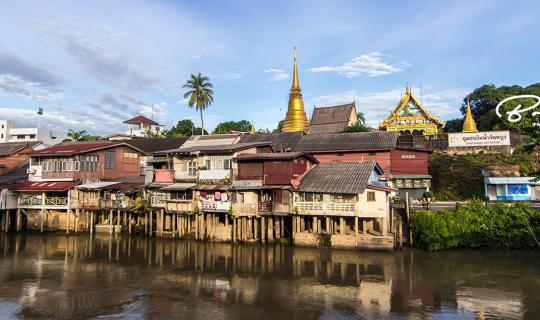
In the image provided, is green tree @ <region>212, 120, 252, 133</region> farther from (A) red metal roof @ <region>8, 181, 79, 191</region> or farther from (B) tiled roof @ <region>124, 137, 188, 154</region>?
(A) red metal roof @ <region>8, 181, 79, 191</region>

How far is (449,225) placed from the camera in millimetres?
28938

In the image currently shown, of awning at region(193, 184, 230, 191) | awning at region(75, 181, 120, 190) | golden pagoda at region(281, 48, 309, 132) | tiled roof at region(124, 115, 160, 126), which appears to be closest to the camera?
awning at region(193, 184, 230, 191)

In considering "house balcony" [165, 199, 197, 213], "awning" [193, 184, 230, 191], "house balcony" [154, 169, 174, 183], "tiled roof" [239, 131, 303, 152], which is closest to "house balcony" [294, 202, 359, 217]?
"awning" [193, 184, 230, 191]

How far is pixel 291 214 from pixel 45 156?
29.3m

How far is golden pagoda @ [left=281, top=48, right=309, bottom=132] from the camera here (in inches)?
2721

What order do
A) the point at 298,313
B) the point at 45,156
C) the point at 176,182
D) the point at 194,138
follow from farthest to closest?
the point at 194,138 → the point at 45,156 → the point at 176,182 → the point at 298,313

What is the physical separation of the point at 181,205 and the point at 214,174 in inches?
164

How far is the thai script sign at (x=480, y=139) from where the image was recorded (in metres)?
46.6

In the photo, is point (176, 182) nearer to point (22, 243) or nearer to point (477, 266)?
point (22, 243)

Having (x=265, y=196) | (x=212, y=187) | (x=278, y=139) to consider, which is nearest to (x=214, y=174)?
(x=212, y=187)

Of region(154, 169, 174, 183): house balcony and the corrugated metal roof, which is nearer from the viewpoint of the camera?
the corrugated metal roof

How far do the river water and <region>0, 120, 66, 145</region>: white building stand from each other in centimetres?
6328

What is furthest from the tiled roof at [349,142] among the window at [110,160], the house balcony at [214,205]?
the window at [110,160]

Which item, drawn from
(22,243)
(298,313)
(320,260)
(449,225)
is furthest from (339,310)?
(22,243)
